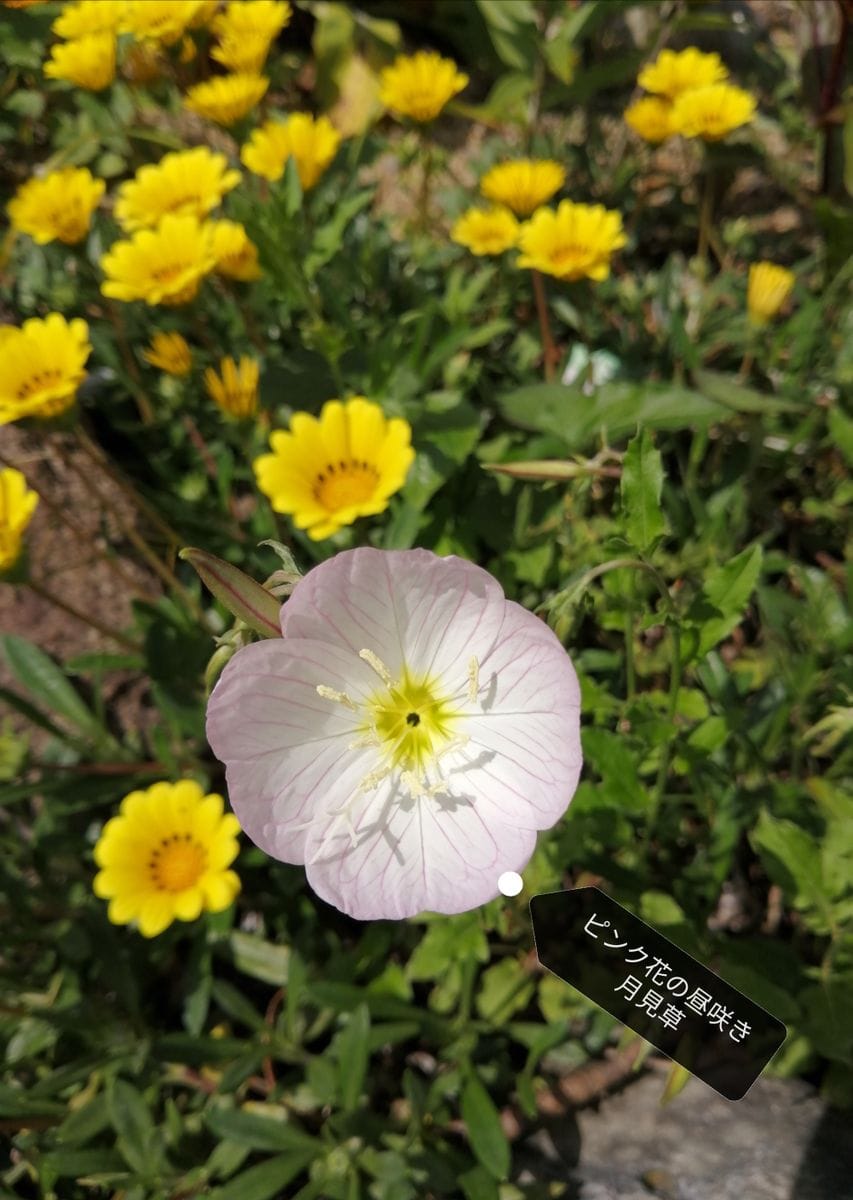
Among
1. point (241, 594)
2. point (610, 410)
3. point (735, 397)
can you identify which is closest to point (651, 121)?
point (735, 397)

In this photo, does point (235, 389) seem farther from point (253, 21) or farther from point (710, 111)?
point (710, 111)

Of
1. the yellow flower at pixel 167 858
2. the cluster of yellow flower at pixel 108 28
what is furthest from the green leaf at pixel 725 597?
the cluster of yellow flower at pixel 108 28

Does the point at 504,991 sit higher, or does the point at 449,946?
the point at 449,946

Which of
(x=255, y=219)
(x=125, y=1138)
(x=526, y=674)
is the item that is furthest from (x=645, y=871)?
(x=255, y=219)

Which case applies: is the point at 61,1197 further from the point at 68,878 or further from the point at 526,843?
the point at 526,843

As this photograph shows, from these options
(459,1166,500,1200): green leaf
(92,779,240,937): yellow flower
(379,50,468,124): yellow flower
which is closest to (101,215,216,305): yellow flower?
(379,50,468,124): yellow flower

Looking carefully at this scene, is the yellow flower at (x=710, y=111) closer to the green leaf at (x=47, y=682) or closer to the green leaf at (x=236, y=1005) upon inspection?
the green leaf at (x=47, y=682)
